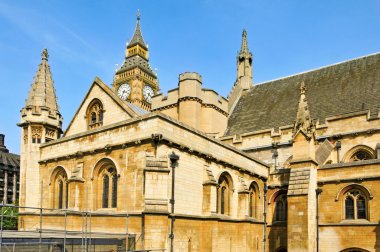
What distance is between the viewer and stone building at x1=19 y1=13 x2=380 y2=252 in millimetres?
16844

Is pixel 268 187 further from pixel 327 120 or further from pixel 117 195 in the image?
pixel 117 195

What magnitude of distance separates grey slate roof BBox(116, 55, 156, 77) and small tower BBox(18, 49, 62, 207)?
4328 centimetres

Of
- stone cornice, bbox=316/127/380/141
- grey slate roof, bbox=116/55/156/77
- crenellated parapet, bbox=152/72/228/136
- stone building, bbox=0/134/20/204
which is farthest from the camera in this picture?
stone building, bbox=0/134/20/204

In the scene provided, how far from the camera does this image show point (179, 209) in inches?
682

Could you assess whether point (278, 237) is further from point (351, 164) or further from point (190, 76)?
point (190, 76)

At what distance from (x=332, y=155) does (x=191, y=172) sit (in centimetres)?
1197

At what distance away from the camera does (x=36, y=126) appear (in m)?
24.4

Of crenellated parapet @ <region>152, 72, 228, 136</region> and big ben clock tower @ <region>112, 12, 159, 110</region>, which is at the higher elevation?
big ben clock tower @ <region>112, 12, 159, 110</region>

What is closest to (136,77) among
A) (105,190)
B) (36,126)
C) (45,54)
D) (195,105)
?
(195,105)

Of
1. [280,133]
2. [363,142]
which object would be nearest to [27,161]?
[280,133]

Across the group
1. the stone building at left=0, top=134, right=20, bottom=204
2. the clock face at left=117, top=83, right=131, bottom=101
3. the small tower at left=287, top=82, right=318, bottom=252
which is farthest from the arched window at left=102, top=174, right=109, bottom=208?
the stone building at left=0, top=134, right=20, bottom=204

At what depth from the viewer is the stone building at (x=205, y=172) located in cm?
1684

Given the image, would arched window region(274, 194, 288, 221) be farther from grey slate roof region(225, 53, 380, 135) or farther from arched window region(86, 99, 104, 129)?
arched window region(86, 99, 104, 129)

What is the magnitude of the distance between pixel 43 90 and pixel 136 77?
42316 millimetres
